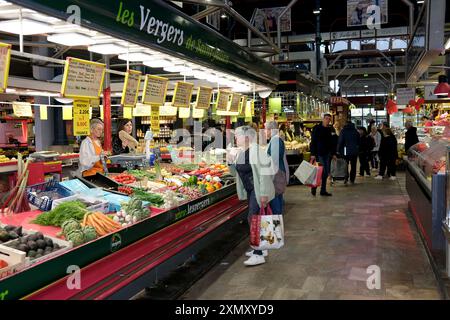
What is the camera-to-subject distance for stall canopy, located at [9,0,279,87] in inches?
138

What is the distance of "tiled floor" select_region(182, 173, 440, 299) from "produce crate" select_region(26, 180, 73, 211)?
1.81m

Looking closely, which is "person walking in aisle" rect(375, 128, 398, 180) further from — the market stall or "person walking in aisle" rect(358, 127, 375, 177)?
the market stall

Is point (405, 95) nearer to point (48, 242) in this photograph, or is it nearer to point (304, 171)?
point (304, 171)

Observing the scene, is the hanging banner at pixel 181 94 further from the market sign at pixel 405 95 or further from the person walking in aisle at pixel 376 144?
the market sign at pixel 405 95

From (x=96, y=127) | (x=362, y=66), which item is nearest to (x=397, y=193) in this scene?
(x=96, y=127)

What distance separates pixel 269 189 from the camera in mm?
5617

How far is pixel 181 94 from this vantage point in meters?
7.29

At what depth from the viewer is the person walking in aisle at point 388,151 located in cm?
1384

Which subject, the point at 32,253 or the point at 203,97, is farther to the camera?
the point at 203,97

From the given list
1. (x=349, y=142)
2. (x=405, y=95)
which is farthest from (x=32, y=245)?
(x=405, y=95)

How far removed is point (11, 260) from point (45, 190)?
2.02 meters

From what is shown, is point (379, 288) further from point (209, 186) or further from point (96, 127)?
point (96, 127)

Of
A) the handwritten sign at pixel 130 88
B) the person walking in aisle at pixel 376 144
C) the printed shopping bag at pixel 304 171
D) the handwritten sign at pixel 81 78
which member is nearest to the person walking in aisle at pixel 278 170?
the handwritten sign at pixel 130 88
